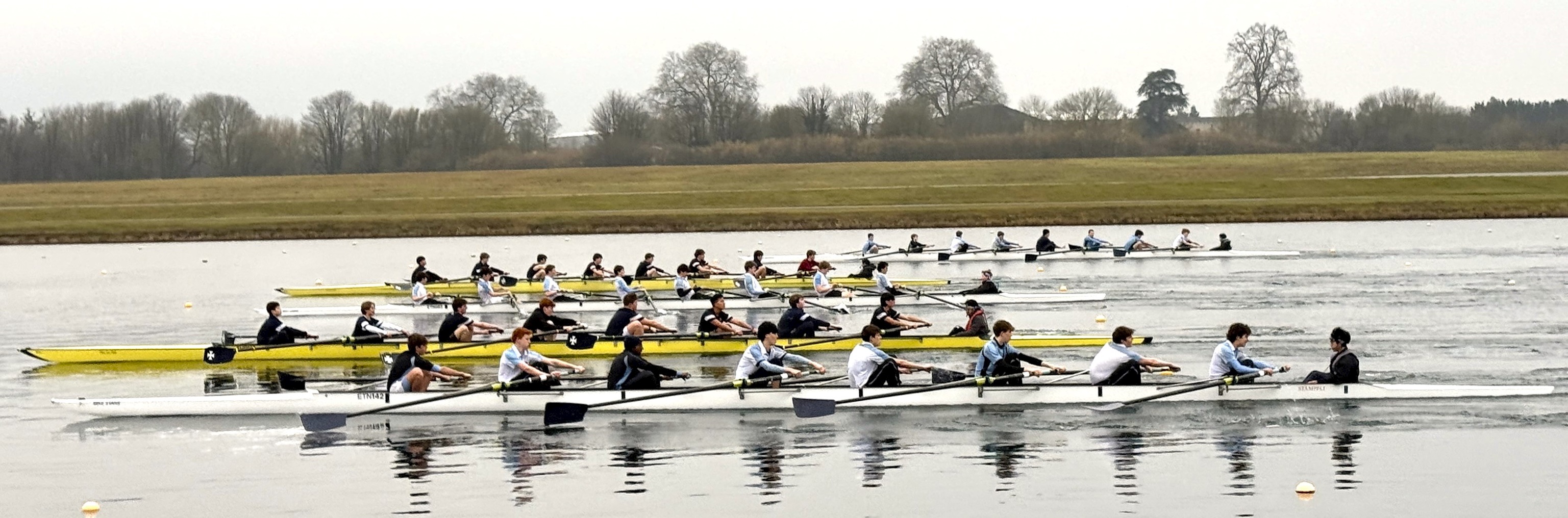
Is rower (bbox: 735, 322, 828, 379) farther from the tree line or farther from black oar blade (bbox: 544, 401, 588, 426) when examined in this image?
the tree line

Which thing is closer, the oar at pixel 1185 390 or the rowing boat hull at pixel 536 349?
the oar at pixel 1185 390

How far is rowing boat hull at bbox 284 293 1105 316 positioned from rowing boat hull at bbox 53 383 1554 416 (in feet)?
40.9

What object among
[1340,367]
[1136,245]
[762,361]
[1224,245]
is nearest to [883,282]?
[762,361]

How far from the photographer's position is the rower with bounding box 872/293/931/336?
2575 cm

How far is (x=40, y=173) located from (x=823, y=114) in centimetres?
5712

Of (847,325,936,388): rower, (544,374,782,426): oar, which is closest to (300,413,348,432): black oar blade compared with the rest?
(544,374,782,426): oar

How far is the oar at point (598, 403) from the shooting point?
1908 centimetres

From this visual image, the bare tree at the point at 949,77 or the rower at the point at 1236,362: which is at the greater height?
the bare tree at the point at 949,77

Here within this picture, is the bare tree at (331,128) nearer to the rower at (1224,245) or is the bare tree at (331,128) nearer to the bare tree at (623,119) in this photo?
the bare tree at (623,119)

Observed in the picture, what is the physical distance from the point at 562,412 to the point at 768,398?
8.25 feet

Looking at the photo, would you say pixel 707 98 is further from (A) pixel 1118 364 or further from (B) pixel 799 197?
(A) pixel 1118 364

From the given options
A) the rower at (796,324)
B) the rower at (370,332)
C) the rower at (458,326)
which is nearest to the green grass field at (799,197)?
the rower at (796,324)

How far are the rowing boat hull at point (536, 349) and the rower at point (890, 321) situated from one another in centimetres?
23

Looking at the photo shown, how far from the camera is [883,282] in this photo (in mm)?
33406
